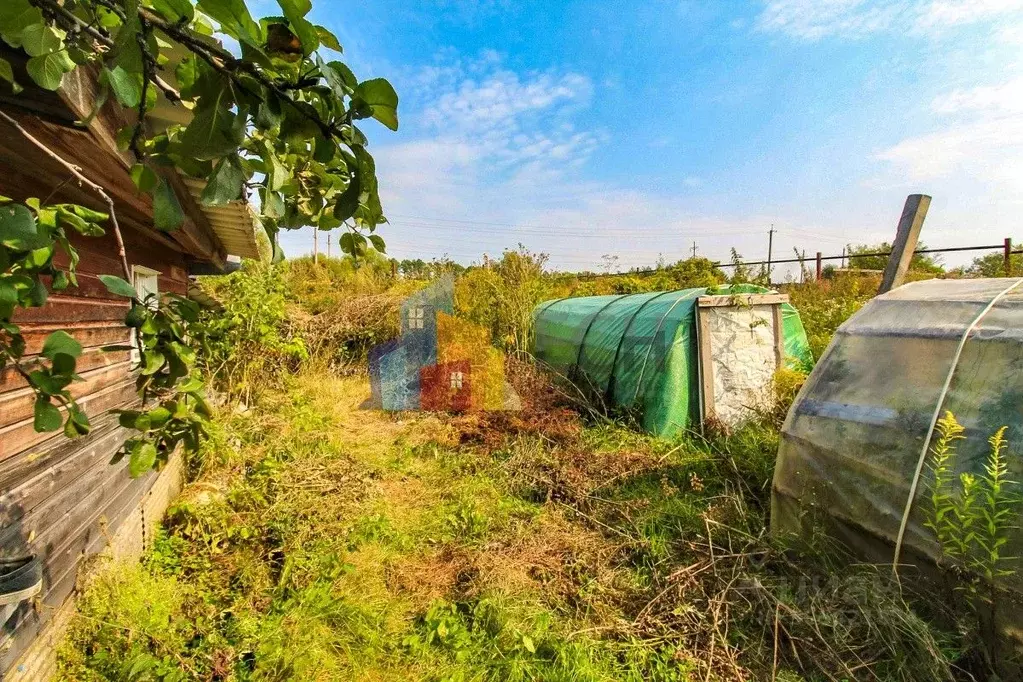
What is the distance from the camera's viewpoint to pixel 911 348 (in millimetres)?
3072

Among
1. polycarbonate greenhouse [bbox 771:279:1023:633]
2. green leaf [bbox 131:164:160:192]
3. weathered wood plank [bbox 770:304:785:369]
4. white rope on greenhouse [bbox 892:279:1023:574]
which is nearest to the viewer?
green leaf [bbox 131:164:160:192]

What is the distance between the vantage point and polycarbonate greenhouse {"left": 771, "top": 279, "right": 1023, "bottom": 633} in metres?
2.56

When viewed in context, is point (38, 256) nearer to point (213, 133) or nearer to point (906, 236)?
point (213, 133)

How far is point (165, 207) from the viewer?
777mm

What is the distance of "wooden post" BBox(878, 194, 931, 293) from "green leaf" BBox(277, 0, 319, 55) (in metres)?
4.64

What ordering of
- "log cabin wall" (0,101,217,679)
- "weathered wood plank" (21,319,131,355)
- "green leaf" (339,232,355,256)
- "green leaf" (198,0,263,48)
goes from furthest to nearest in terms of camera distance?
"weathered wood plank" (21,319,131,355) → "log cabin wall" (0,101,217,679) → "green leaf" (339,232,355,256) → "green leaf" (198,0,263,48)

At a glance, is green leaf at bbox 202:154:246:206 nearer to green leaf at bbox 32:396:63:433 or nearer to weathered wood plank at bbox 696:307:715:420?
green leaf at bbox 32:396:63:433

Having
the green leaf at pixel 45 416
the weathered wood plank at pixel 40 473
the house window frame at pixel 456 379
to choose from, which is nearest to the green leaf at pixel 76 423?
the green leaf at pixel 45 416

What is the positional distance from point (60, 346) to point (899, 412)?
358cm

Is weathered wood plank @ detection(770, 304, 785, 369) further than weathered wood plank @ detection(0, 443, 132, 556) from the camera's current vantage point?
Yes

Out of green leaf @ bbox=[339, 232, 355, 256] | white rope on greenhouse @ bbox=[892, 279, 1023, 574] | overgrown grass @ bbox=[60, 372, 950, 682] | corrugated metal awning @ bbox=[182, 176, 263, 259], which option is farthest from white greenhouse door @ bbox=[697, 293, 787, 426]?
green leaf @ bbox=[339, 232, 355, 256]

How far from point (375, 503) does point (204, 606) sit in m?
1.59

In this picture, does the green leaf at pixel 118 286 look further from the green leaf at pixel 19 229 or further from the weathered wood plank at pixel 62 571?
the weathered wood plank at pixel 62 571

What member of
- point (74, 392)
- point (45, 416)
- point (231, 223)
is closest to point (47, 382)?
point (45, 416)
